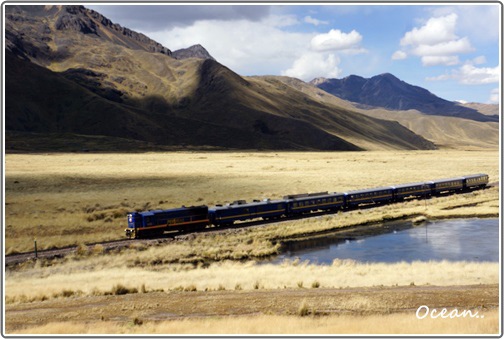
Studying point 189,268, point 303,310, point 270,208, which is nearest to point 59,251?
point 189,268

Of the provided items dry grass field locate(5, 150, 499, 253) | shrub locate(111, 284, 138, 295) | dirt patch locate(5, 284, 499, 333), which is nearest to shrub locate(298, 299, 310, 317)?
dirt patch locate(5, 284, 499, 333)

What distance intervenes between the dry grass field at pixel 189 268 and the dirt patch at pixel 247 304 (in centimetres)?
14

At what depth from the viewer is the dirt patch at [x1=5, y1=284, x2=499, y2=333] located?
77.4ft

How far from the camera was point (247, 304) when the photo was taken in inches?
991

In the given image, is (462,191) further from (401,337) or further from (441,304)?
(401,337)

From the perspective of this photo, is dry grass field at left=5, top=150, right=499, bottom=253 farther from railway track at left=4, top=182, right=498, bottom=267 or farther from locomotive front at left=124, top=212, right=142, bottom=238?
locomotive front at left=124, top=212, right=142, bottom=238

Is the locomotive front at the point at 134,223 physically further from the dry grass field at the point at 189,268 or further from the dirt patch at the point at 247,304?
the dirt patch at the point at 247,304

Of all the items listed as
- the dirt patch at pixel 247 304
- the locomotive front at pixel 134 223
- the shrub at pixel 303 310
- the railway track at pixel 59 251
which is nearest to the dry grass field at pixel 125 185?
the railway track at pixel 59 251

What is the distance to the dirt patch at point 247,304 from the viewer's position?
2359 centimetres

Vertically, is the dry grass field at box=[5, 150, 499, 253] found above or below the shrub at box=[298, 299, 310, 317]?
above

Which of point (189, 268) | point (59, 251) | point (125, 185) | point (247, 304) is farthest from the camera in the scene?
point (125, 185)

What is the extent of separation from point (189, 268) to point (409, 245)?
69.0 ft

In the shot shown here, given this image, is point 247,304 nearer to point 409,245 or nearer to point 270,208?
point 409,245

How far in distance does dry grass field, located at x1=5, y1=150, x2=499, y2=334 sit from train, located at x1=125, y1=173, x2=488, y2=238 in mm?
2494
